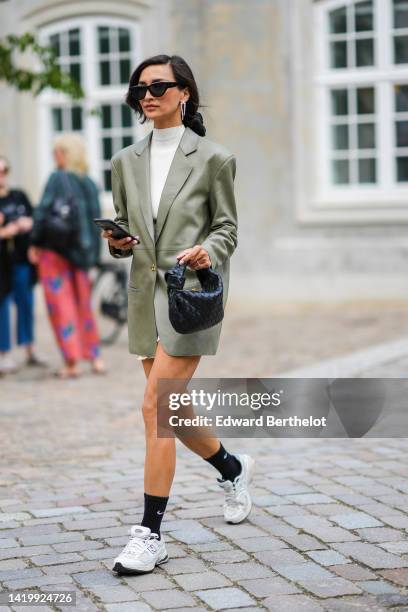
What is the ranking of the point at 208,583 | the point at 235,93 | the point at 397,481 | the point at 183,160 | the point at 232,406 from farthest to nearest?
1. the point at 235,93
2. the point at 397,481
3. the point at 232,406
4. the point at 183,160
5. the point at 208,583

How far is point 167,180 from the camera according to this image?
4.21 metres

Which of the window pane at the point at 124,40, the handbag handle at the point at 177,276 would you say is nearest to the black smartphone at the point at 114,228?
the handbag handle at the point at 177,276

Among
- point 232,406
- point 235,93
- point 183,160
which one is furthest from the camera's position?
point 235,93

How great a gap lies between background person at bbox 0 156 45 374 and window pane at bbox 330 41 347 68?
17.7 feet

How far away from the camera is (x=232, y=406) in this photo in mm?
4895

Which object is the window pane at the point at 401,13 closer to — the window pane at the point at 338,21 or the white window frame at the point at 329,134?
the white window frame at the point at 329,134

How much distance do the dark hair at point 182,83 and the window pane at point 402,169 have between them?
949 cm

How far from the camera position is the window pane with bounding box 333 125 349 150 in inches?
543

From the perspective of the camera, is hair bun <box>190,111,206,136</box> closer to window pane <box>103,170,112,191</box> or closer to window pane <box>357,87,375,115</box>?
window pane <box>357,87,375,115</box>

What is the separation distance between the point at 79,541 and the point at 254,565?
2.53 feet

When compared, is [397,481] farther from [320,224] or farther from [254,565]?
[320,224]

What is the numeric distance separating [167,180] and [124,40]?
10582 mm

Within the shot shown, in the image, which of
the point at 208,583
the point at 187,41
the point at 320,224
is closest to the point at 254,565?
the point at 208,583

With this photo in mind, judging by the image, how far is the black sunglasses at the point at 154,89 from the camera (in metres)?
4.21
